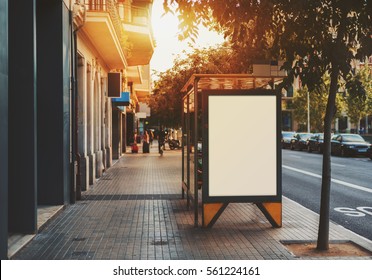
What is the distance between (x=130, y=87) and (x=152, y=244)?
39549 mm

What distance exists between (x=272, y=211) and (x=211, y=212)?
101 cm

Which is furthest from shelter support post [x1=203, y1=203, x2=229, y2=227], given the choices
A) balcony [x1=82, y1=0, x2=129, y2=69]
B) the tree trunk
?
balcony [x1=82, y1=0, x2=129, y2=69]

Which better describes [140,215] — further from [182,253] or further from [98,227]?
[182,253]

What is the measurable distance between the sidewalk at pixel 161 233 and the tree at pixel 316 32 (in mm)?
1142

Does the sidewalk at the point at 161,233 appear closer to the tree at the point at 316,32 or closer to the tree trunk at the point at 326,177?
the tree trunk at the point at 326,177

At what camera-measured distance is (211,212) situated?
29.2ft

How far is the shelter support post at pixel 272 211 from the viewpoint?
8.98 m

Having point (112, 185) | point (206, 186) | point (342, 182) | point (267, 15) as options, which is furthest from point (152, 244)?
point (342, 182)

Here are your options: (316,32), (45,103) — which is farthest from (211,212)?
(45,103)

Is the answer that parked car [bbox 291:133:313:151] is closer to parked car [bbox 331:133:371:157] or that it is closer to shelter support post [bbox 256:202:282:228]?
parked car [bbox 331:133:371:157]

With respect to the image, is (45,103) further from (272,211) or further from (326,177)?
(326,177)

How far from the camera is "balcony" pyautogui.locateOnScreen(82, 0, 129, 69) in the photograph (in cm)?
1412

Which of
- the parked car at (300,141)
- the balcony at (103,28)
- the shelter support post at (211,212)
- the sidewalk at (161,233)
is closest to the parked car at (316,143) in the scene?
the parked car at (300,141)

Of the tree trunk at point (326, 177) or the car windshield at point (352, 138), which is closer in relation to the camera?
the tree trunk at point (326, 177)
